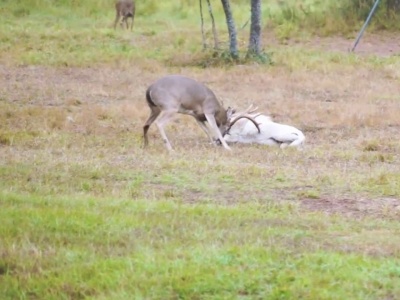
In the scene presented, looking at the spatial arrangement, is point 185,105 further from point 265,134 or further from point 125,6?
point 125,6

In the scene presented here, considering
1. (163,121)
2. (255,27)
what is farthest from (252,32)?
(163,121)

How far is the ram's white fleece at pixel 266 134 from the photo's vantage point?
13835 millimetres

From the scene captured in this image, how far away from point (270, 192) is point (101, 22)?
22.6m

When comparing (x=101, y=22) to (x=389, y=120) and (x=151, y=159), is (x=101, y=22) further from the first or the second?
(x=151, y=159)

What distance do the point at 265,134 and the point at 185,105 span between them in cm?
124

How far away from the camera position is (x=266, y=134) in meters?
14.1

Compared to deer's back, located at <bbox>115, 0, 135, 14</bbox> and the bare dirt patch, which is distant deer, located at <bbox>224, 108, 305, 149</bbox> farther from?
deer's back, located at <bbox>115, 0, 135, 14</bbox>

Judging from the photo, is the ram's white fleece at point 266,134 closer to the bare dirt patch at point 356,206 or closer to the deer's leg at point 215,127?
the deer's leg at point 215,127

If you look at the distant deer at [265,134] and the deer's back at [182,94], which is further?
the distant deer at [265,134]

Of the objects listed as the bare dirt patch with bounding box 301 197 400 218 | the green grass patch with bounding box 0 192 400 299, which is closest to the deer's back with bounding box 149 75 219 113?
the bare dirt patch with bounding box 301 197 400 218

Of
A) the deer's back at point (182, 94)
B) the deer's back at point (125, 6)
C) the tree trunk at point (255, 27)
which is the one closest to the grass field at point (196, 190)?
the deer's back at point (182, 94)

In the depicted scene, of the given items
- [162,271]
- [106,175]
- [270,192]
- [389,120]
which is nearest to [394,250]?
[162,271]

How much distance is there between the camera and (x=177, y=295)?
623 cm

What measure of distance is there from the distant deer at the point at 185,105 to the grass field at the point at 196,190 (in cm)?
31
